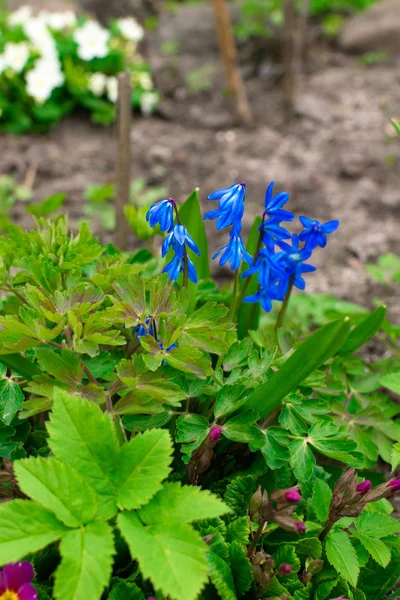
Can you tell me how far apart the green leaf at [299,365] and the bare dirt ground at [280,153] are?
1.58 m

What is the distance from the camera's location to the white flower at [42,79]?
168 inches

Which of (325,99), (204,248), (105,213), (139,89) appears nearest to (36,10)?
(139,89)

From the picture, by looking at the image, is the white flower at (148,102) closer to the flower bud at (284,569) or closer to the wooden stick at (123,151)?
the wooden stick at (123,151)

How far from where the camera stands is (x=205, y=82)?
493 cm

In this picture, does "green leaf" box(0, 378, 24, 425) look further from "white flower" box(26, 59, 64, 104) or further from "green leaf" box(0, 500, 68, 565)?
"white flower" box(26, 59, 64, 104)

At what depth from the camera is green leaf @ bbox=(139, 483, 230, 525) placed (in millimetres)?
1147

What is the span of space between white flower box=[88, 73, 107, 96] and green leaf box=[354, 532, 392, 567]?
3.78 metres

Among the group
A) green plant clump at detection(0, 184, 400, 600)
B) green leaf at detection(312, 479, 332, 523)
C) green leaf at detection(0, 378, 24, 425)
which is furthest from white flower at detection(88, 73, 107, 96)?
green leaf at detection(312, 479, 332, 523)

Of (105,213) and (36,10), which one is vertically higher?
(36,10)

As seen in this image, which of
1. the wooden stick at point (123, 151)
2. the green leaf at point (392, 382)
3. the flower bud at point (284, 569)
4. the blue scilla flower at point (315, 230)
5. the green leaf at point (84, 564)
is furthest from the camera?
the wooden stick at point (123, 151)

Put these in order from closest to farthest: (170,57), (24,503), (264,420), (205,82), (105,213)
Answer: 1. (24,503)
2. (264,420)
3. (105,213)
4. (205,82)
5. (170,57)

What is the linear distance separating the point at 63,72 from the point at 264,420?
12.2 ft

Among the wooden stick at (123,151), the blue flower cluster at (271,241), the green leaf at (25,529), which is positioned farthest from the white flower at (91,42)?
the green leaf at (25,529)

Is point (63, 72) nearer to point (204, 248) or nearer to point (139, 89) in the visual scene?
point (139, 89)
